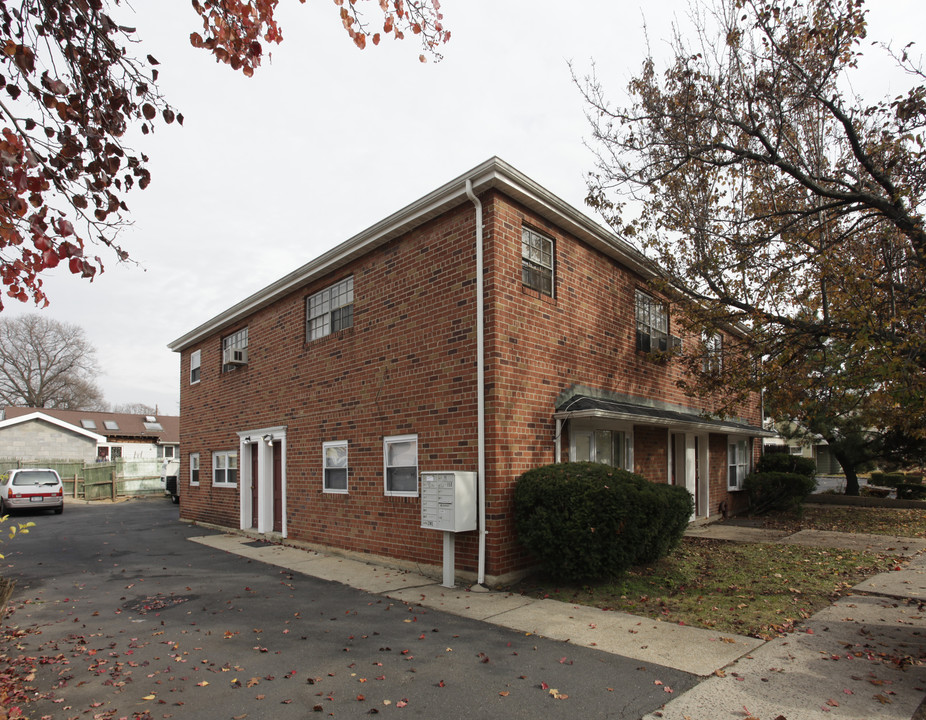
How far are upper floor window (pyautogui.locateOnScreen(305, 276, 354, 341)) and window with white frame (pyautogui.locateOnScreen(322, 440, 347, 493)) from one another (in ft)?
7.72

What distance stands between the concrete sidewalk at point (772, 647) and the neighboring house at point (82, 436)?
37.5 metres

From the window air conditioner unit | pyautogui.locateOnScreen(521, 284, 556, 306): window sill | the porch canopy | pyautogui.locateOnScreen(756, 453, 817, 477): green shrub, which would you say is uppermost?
pyautogui.locateOnScreen(521, 284, 556, 306): window sill

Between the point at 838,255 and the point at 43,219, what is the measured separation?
1235cm

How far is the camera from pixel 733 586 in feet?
27.1

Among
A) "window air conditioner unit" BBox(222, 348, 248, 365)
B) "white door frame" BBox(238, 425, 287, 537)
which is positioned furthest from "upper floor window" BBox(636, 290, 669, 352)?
"window air conditioner unit" BBox(222, 348, 248, 365)

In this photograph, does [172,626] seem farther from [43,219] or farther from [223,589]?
[43,219]

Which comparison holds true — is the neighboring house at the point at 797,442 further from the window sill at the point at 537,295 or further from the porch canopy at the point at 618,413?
the window sill at the point at 537,295

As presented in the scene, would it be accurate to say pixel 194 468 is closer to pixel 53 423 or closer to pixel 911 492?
pixel 911 492

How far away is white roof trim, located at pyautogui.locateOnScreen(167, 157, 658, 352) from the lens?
8.93 meters

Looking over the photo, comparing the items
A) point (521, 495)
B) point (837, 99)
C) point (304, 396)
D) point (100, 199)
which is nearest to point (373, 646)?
point (521, 495)

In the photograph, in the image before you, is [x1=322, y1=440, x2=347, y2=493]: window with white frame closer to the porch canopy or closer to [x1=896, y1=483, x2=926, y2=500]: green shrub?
the porch canopy

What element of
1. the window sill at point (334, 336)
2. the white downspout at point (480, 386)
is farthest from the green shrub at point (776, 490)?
the window sill at point (334, 336)

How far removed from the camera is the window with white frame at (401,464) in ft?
32.3

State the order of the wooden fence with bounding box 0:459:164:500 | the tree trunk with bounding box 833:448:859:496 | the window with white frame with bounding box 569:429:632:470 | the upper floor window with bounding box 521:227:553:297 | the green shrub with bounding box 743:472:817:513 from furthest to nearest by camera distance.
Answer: the wooden fence with bounding box 0:459:164:500 → the tree trunk with bounding box 833:448:859:496 → the green shrub with bounding box 743:472:817:513 → the window with white frame with bounding box 569:429:632:470 → the upper floor window with bounding box 521:227:553:297
